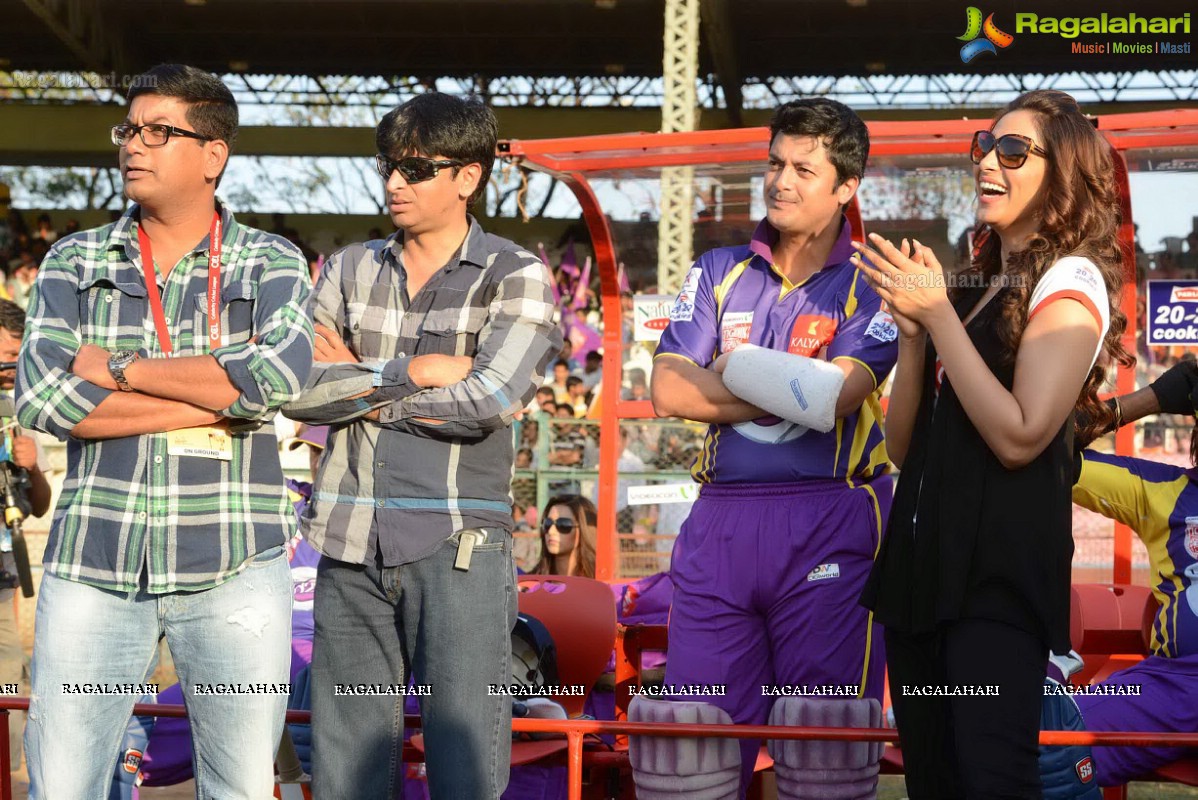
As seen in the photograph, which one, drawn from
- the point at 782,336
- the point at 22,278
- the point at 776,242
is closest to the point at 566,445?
the point at 776,242

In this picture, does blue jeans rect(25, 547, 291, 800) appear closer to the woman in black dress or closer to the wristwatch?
the wristwatch

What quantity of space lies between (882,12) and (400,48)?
319 inches

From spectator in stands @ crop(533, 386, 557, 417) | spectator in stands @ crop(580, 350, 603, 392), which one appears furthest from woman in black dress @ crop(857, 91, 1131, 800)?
spectator in stands @ crop(580, 350, 603, 392)

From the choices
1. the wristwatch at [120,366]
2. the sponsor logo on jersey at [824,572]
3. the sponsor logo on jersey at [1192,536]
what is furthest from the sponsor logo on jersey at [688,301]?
the sponsor logo on jersey at [1192,536]

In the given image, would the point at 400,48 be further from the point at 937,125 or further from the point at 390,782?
the point at 390,782

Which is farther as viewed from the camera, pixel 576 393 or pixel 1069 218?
pixel 576 393

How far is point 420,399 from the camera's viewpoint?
3.28 meters

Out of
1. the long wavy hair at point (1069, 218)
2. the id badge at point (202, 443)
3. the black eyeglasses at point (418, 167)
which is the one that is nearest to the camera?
the long wavy hair at point (1069, 218)

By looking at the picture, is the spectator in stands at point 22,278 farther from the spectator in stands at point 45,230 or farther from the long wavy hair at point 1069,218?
the long wavy hair at point 1069,218

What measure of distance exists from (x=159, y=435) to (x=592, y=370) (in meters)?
10.7

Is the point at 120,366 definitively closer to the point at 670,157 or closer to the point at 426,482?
the point at 426,482

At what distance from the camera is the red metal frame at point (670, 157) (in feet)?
16.6

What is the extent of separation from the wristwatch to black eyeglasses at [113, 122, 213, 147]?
0.52 m

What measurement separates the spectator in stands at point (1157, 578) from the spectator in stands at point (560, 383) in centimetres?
804
